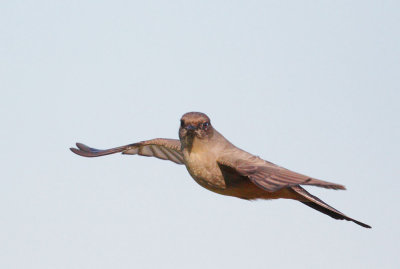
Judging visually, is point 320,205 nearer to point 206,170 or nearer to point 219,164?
point 219,164

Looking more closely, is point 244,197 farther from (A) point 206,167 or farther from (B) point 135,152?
(B) point 135,152

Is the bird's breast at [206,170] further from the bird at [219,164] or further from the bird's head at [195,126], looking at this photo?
the bird's head at [195,126]

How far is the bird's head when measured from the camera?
1413 centimetres

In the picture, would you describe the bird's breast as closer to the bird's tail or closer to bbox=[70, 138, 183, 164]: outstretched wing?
the bird's tail

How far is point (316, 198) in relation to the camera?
14.9 m

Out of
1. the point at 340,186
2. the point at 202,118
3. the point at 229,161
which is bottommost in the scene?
the point at 340,186

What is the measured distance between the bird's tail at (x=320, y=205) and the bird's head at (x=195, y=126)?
2.01 m

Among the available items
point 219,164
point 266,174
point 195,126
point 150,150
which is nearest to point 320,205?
point 219,164

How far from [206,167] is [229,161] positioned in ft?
1.53

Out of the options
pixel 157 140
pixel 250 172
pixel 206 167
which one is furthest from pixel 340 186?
pixel 157 140

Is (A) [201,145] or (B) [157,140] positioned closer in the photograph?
(A) [201,145]

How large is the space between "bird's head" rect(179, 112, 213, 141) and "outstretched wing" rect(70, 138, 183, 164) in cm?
221

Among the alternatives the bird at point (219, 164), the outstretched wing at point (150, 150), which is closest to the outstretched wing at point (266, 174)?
the bird at point (219, 164)

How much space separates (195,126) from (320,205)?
116 inches
